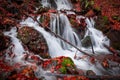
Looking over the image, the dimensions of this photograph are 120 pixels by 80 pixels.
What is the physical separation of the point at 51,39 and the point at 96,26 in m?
4.28

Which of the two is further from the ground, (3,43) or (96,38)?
(96,38)

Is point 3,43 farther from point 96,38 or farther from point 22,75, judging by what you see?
point 96,38

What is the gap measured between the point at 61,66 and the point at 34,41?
2558mm

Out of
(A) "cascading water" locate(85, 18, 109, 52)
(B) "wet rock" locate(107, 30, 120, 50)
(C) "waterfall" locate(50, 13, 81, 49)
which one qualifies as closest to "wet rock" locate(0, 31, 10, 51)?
(C) "waterfall" locate(50, 13, 81, 49)

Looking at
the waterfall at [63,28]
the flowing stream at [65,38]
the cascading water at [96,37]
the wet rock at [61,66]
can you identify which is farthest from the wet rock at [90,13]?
the wet rock at [61,66]

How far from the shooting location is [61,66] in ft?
22.2

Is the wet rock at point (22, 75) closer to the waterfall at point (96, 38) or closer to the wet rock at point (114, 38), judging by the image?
the waterfall at point (96, 38)

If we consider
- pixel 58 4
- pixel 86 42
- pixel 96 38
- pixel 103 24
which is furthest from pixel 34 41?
pixel 58 4

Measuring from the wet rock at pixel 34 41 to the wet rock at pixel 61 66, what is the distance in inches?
47.6

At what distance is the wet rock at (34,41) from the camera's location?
856 centimetres

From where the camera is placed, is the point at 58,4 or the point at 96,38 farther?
the point at 58,4

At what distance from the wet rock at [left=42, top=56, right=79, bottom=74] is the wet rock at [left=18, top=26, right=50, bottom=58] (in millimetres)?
1209

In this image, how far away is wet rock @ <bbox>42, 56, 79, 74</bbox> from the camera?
6616 millimetres

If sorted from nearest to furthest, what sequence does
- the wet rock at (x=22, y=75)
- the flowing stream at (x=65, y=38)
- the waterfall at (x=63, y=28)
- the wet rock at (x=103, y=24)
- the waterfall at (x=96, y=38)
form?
the wet rock at (x=22, y=75)
the flowing stream at (x=65, y=38)
the waterfall at (x=63, y=28)
the waterfall at (x=96, y=38)
the wet rock at (x=103, y=24)
